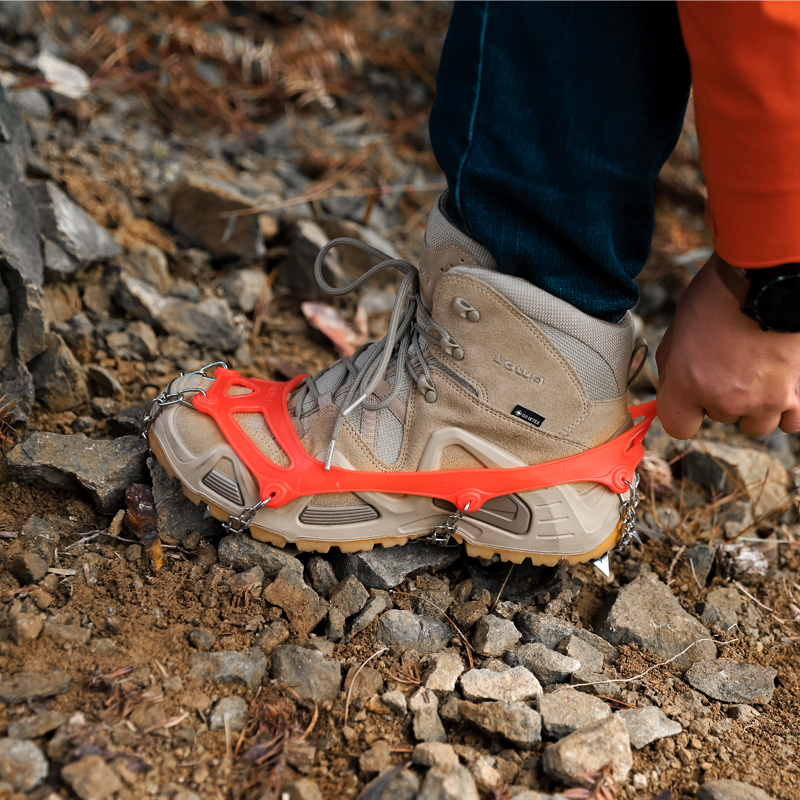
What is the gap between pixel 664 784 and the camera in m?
1.34

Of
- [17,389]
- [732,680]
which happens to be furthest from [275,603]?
[732,680]

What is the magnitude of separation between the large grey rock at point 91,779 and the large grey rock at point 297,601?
49 cm

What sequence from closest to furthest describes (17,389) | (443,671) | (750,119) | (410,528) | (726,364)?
1. (750,119)
2. (726,364)
3. (443,671)
4. (410,528)
5. (17,389)

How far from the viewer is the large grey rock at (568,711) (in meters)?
1.36

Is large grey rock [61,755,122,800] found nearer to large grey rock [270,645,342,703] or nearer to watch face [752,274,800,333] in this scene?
large grey rock [270,645,342,703]

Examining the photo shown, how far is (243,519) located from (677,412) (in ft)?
3.42

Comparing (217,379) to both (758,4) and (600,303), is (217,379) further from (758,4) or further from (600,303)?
(758,4)

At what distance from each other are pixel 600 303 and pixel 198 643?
115 centimetres

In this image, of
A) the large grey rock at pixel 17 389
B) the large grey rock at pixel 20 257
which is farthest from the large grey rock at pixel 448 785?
the large grey rock at pixel 20 257

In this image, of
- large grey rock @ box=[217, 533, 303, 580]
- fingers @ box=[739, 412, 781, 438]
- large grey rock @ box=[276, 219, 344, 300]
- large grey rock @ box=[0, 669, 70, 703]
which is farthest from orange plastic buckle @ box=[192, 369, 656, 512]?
large grey rock @ box=[276, 219, 344, 300]

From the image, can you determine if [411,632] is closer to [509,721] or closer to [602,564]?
[509,721]

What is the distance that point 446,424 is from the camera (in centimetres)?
164

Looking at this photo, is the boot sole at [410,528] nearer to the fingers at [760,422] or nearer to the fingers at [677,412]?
the fingers at [677,412]

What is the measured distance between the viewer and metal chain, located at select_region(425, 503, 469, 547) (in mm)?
1663
